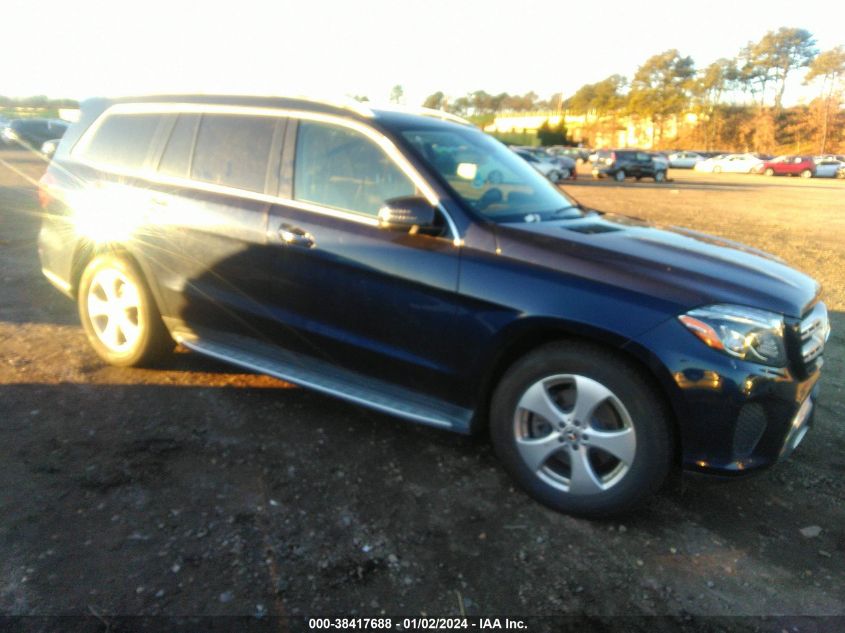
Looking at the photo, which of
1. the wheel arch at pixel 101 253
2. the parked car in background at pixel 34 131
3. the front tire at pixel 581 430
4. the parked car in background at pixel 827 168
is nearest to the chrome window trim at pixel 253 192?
the wheel arch at pixel 101 253

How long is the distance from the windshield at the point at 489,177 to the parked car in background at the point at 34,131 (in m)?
28.6

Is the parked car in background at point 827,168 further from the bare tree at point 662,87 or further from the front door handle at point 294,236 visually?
the front door handle at point 294,236

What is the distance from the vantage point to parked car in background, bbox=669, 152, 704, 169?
185ft

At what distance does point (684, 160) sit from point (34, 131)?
1902 inches

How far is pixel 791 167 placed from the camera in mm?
45125

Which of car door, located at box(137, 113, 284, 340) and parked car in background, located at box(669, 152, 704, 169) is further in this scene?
parked car in background, located at box(669, 152, 704, 169)

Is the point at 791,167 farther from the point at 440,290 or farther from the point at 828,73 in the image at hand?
the point at 440,290

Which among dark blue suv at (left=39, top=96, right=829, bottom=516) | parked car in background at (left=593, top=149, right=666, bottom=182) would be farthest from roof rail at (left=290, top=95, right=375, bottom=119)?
Result: parked car in background at (left=593, top=149, right=666, bottom=182)

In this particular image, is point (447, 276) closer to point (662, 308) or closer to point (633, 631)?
point (662, 308)

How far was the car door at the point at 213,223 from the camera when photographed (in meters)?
3.78

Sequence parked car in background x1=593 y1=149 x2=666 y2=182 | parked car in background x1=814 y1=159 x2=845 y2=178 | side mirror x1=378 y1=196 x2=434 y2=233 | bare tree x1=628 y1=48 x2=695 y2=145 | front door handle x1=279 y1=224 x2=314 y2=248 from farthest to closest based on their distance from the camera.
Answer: bare tree x1=628 y1=48 x2=695 y2=145 < parked car in background x1=814 y1=159 x2=845 y2=178 < parked car in background x1=593 y1=149 x2=666 y2=182 < front door handle x1=279 y1=224 x2=314 y2=248 < side mirror x1=378 y1=196 x2=434 y2=233

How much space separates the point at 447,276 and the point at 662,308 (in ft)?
3.18

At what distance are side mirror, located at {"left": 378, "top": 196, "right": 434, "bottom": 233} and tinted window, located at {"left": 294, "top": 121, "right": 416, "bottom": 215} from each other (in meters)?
0.17

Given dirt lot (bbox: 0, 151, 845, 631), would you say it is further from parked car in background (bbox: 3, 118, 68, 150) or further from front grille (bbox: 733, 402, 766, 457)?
parked car in background (bbox: 3, 118, 68, 150)
